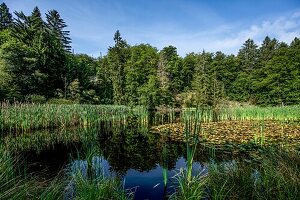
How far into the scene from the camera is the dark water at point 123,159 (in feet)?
15.7

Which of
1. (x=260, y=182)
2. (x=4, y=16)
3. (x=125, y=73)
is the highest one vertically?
(x=4, y=16)

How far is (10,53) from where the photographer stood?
944 inches

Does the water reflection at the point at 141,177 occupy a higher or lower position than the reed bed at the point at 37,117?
lower

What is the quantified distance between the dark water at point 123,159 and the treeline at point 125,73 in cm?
1103

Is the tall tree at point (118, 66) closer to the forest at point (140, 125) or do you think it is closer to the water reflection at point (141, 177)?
the forest at point (140, 125)

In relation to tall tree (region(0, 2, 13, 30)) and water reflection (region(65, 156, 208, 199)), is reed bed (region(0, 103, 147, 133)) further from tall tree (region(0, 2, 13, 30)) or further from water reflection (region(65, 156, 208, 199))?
tall tree (region(0, 2, 13, 30))

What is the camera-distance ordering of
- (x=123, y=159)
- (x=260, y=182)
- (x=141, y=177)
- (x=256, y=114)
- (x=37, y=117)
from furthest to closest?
1. (x=256, y=114)
2. (x=37, y=117)
3. (x=123, y=159)
4. (x=141, y=177)
5. (x=260, y=182)

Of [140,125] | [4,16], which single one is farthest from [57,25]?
[140,125]

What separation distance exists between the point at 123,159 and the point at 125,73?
4180cm

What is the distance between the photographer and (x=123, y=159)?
729 cm

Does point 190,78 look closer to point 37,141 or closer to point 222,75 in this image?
point 222,75

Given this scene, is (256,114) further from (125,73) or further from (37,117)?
(125,73)

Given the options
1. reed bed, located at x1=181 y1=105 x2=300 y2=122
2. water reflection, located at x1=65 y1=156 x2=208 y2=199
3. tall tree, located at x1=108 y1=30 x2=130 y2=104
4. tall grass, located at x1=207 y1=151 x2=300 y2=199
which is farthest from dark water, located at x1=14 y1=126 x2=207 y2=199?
tall tree, located at x1=108 y1=30 x2=130 y2=104

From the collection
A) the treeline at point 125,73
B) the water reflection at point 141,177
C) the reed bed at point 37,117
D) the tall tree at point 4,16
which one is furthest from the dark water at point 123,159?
the tall tree at point 4,16
